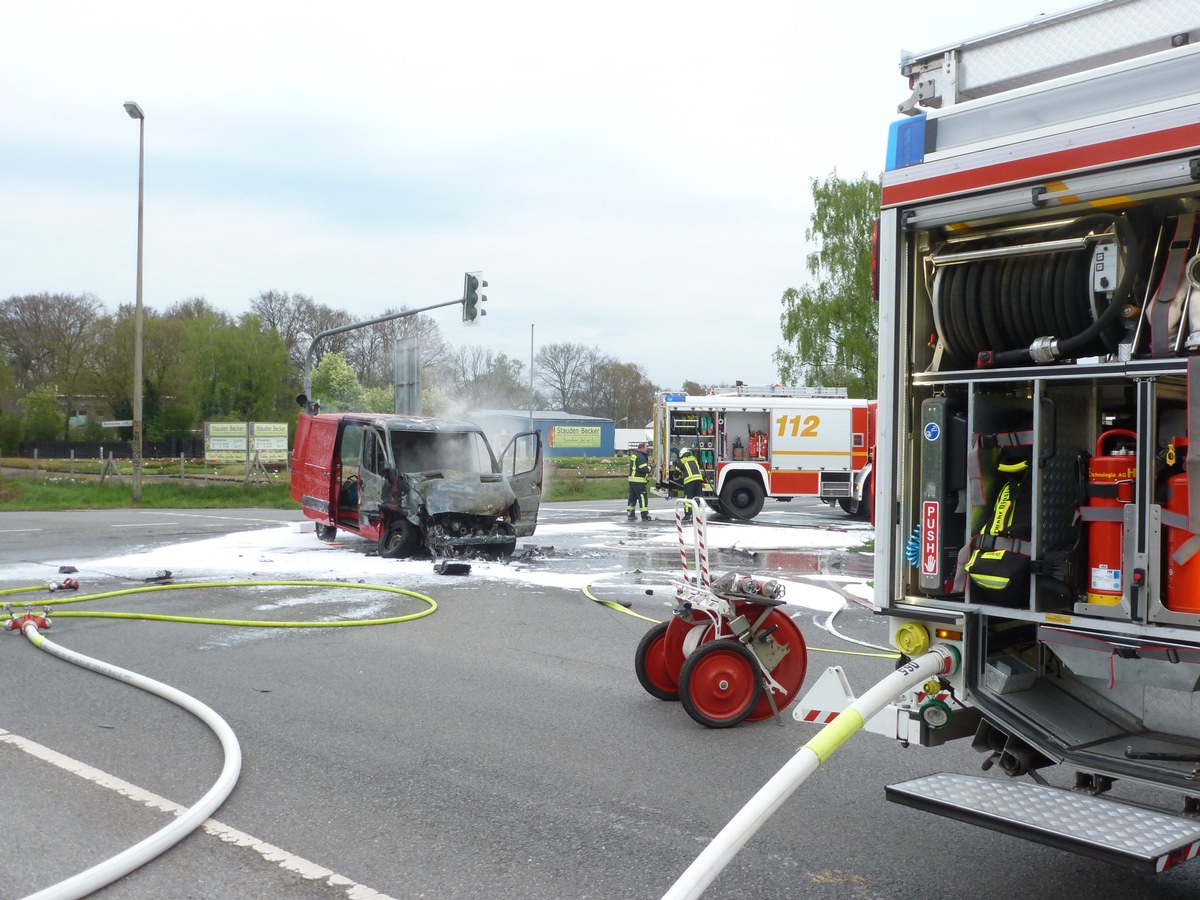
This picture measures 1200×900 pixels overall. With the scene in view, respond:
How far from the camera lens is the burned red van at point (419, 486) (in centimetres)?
1409

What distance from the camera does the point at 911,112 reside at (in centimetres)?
436

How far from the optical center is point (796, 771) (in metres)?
3.38

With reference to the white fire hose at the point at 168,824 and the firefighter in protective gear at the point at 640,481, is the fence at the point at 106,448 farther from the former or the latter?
the white fire hose at the point at 168,824

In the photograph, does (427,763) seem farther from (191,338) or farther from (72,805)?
(191,338)

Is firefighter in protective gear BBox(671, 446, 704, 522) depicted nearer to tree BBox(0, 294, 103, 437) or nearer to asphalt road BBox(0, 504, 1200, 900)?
asphalt road BBox(0, 504, 1200, 900)

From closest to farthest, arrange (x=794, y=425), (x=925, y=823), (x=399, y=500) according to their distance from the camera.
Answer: (x=925, y=823) < (x=399, y=500) < (x=794, y=425)

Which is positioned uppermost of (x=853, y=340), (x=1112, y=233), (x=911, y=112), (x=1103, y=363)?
(x=853, y=340)

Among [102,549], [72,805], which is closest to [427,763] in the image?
[72,805]

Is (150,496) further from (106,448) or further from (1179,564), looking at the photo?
(106,448)

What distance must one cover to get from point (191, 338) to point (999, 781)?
197 feet

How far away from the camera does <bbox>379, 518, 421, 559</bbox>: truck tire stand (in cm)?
1418

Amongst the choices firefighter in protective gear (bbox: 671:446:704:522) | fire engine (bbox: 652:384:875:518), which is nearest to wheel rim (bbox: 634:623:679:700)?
firefighter in protective gear (bbox: 671:446:704:522)

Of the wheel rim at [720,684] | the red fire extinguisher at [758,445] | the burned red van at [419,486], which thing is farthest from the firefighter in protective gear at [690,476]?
the wheel rim at [720,684]

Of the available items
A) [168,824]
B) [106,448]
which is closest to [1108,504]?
[168,824]
